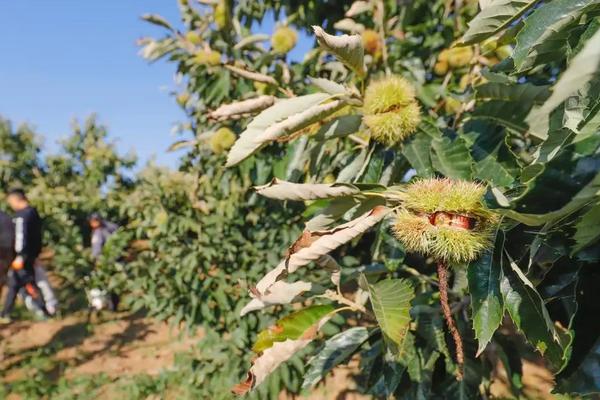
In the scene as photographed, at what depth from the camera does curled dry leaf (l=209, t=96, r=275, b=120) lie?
1053mm

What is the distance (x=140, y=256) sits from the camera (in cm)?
339

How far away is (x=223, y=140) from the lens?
1996 millimetres

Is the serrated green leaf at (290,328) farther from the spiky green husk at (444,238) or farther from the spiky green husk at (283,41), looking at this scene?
the spiky green husk at (283,41)

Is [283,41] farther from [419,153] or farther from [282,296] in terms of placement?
[282,296]

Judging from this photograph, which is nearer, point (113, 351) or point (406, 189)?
point (406, 189)

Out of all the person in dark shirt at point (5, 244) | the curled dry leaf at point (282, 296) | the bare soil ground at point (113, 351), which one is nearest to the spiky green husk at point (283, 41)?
the curled dry leaf at point (282, 296)

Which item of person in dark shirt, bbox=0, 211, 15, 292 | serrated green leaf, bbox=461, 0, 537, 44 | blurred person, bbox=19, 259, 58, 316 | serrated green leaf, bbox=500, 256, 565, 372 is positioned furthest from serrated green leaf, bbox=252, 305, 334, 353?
blurred person, bbox=19, 259, 58, 316

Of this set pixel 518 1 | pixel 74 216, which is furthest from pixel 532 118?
pixel 74 216

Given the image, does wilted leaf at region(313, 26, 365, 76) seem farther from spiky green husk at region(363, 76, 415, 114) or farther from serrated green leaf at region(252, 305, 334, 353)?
serrated green leaf at region(252, 305, 334, 353)

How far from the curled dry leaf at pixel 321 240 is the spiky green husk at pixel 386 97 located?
1.39ft

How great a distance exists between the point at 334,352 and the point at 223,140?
1.21 m

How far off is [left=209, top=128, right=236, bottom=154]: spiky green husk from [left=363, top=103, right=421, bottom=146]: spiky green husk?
3.55ft

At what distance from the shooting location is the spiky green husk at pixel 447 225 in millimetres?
631

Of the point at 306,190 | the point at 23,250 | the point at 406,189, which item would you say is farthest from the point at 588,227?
the point at 23,250
